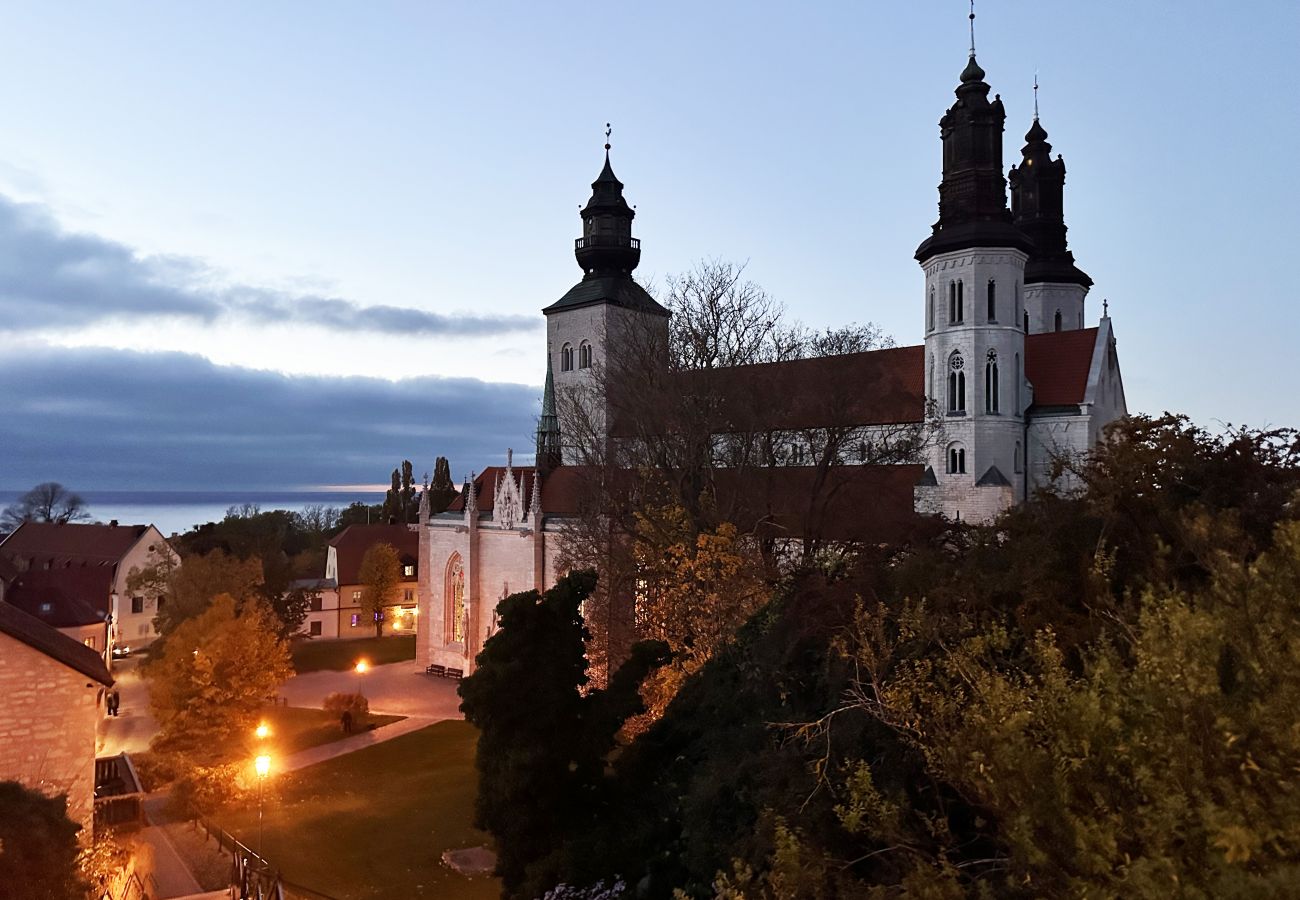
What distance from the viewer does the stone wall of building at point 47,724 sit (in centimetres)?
1269

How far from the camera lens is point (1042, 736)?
5660 mm

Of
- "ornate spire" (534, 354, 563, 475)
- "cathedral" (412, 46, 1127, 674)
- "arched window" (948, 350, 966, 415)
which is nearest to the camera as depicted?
"cathedral" (412, 46, 1127, 674)

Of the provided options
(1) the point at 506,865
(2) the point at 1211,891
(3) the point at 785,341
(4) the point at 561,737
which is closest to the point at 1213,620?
(2) the point at 1211,891

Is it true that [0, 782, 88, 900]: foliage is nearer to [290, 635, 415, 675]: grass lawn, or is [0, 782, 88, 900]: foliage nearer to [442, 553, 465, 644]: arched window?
[442, 553, 465, 644]: arched window

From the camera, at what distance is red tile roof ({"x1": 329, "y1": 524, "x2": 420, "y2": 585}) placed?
53.1 meters

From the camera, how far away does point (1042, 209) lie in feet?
137

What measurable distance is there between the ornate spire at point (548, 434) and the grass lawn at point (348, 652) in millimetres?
14197

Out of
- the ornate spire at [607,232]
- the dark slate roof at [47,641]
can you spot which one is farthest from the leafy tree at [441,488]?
the dark slate roof at [47,641]

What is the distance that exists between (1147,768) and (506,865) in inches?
414

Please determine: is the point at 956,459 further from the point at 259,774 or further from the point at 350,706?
the point at 259,774

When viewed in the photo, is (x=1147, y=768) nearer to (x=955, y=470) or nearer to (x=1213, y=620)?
(x=1213, y=620)

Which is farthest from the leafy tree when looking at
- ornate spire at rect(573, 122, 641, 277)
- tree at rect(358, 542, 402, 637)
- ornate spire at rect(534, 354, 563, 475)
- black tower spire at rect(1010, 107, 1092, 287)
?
black tower spire at rect(1010, 107, 1092, 287)

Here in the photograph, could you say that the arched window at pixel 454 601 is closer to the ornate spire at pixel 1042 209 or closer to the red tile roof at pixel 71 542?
the red tile roof at pixel 71 542

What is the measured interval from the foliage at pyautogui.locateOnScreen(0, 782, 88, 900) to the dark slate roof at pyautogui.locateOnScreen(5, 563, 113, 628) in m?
22.6
